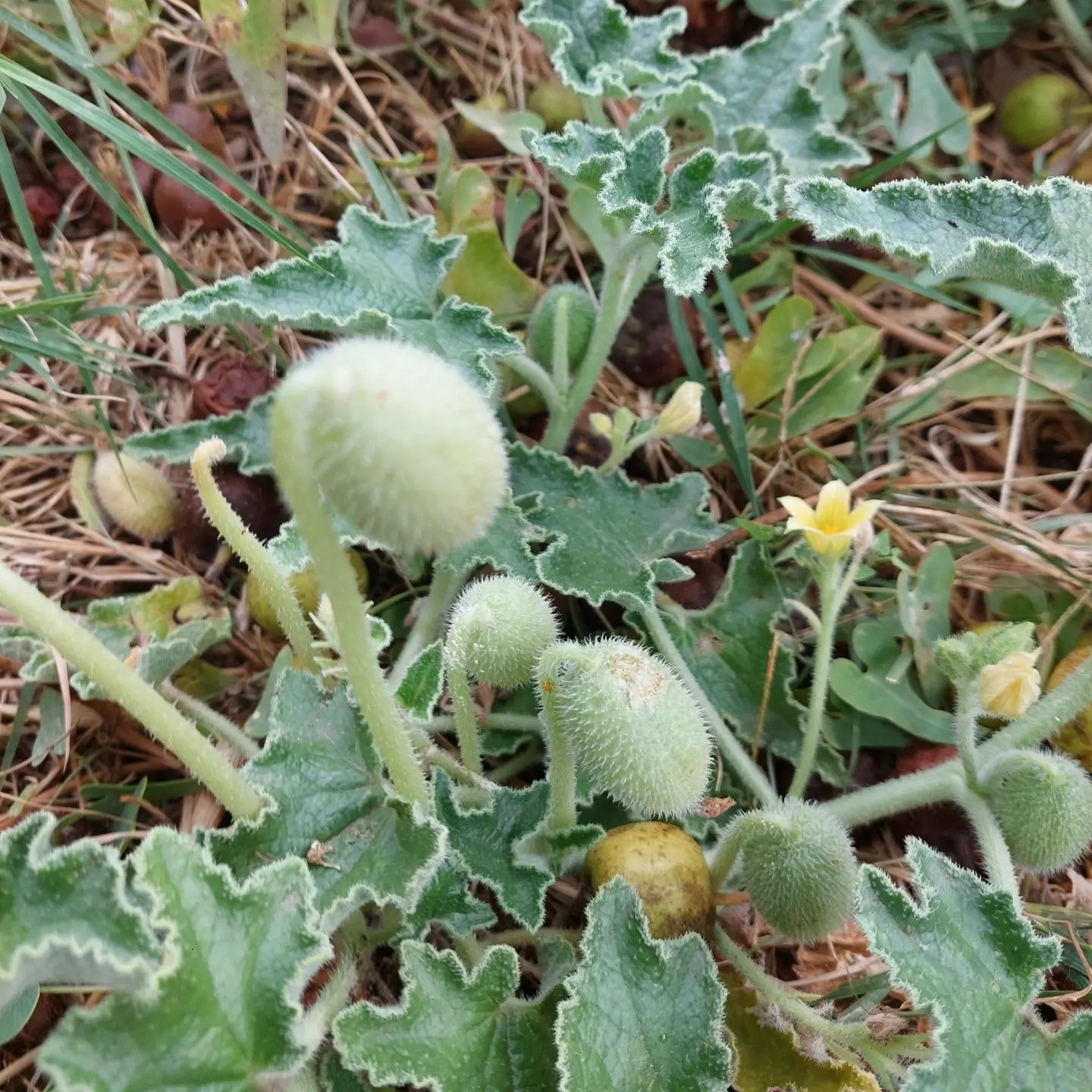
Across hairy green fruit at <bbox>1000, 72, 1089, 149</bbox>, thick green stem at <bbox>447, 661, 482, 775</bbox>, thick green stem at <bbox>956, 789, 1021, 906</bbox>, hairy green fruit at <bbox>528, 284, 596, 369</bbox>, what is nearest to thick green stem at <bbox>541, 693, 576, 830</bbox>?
thick green stem at <bbox>447, 661, 482, 775</bbox>

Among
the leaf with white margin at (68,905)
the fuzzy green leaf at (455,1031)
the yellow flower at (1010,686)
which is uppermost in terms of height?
the yellow flower at (1010,686)

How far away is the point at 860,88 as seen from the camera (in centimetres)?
268

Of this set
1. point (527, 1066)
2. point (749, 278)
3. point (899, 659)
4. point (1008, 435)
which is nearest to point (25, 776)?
point (527, 1066)

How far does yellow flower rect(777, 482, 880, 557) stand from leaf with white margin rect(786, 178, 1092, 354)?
356mm

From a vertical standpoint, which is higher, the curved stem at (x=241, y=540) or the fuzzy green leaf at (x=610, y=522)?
the curved stem at (x=241, y=540)

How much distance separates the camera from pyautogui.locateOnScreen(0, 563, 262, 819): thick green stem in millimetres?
1303

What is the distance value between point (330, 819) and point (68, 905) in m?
0.38

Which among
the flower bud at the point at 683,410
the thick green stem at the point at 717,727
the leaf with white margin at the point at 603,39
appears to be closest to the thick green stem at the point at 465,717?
the thick green stem at the point at 717,727

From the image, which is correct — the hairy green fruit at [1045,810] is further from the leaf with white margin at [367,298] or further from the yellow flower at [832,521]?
the leaf with white margin at [367,298]

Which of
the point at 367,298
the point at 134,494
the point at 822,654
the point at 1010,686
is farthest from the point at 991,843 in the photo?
the point at 134,494

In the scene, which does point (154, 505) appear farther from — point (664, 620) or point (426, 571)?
point (664, 620)

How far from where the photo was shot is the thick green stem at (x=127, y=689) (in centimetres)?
130

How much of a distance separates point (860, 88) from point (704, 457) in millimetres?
1203

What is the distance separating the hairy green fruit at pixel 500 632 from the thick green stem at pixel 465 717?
21 mm
